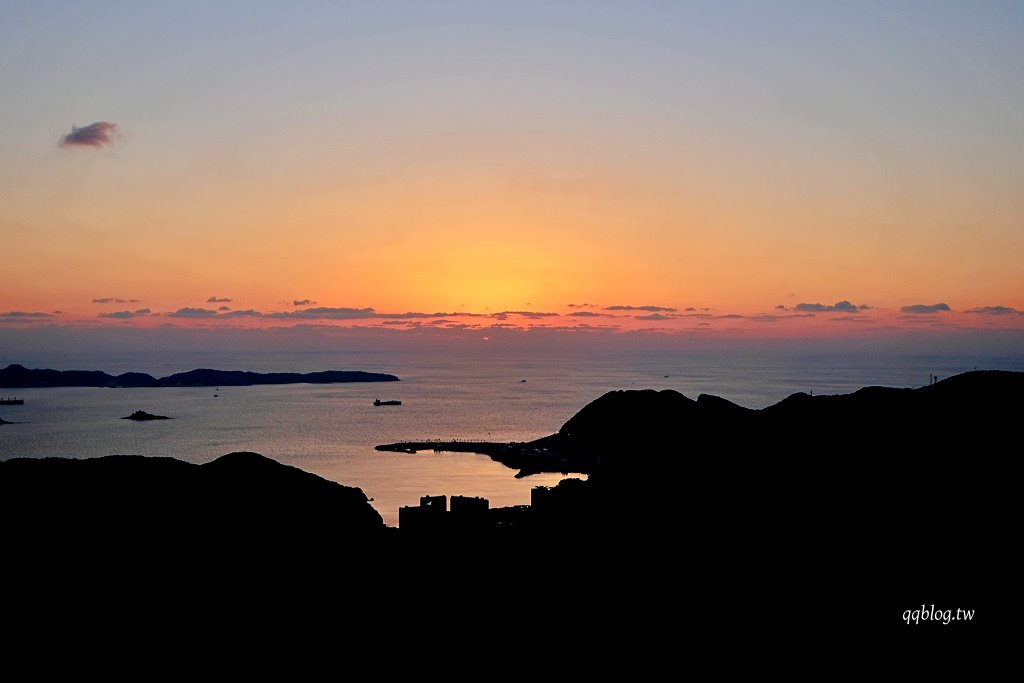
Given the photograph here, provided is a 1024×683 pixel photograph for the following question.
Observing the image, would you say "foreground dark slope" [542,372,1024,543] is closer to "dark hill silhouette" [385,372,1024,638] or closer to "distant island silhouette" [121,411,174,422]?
"dark hill silhouette" [385,372,1024,638]

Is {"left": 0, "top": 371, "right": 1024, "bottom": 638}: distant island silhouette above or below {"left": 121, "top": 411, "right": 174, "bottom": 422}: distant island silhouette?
above

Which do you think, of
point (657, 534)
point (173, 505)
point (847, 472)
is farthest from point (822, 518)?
point (173, 505)

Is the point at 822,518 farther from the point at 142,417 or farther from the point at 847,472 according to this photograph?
the point at 142,417

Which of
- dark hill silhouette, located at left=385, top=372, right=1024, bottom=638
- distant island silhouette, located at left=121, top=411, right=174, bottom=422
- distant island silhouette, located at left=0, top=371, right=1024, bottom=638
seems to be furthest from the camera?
distant island silhouette, located at left=121, top=411, right=174, bottom=422

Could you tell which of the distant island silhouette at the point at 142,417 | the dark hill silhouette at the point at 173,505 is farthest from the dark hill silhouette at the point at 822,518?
the distant island silhouette at the point at 142,417

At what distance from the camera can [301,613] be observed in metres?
32.2

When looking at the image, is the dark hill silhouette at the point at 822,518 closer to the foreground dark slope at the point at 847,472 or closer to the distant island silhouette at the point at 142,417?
the foreground dark slope at the point at 847,472

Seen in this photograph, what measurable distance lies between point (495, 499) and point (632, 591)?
41437mm

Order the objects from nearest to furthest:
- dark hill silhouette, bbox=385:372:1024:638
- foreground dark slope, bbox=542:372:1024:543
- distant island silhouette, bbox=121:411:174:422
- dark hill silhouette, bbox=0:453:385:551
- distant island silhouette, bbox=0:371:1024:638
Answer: dark hill silhouette, bbox=385:372:1024:638 → distant island silhouette, bbox=0:371:1024:638 → foreground dark slope, bbox=542:372:1024:543 → dark hill silhouette, bbox=0:453:385:551 → distant island silhouette, bbox=121:411:174:422

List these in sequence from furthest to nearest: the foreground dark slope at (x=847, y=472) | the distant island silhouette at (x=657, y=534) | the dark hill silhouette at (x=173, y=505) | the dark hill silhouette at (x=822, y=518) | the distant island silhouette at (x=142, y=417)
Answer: the distant island silhouette at (x=142, y=417) < the dark hill silhouette at (x=173, y=505) < the foreground dark slope at (x=847, y=472) < the distant island silhouette at (x=657, y=534) < the dark hill silhouette at (x=822, y=518)

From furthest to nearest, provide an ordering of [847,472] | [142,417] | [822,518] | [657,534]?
1. [142,417]
2. [657,534]
3. [847,472]
4. [822,518]

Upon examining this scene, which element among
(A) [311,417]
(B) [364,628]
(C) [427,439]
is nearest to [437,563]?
(B) [364,628]

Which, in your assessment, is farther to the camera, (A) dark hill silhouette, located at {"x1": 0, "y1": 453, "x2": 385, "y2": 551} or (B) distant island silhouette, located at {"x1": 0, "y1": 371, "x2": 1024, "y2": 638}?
(A) dark hill silhouette, located at {"x1": 0, "y1": 453, "x2": 385, "y2": 551}

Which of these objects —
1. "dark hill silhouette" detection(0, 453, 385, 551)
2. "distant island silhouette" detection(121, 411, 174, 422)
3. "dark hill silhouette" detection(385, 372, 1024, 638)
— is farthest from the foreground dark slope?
"distant island silhouette" detection(121, 411, 174, 422)
